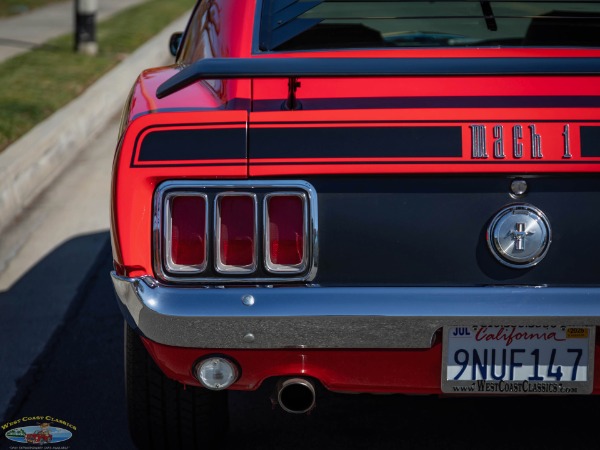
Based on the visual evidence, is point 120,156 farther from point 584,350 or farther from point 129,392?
point 584,350

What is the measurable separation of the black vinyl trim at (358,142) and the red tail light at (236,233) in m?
0.15

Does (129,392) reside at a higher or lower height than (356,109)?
lower

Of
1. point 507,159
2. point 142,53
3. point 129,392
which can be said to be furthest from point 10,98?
point 507,159

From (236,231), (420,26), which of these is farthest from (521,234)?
(420,26)

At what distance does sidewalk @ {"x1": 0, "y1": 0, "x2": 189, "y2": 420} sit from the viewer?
5.15 meters

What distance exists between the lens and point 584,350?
10.4 ft

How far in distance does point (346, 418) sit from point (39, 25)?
12.9m

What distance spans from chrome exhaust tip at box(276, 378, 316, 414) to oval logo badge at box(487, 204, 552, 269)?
670mm

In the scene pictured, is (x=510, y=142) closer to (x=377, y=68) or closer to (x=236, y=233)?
(x=377, y=68)

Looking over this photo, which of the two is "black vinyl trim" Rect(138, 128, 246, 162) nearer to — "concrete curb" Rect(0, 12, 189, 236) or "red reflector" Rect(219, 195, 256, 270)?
"red reflector" Rect(219, 195, 256, 270)

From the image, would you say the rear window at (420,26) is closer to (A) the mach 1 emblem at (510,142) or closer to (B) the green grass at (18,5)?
(A) the mach 1 emblem at (510,142)

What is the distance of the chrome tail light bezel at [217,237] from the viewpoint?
3.16 m

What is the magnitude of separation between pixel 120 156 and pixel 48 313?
2.34m

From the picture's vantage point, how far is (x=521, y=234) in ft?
10.4
